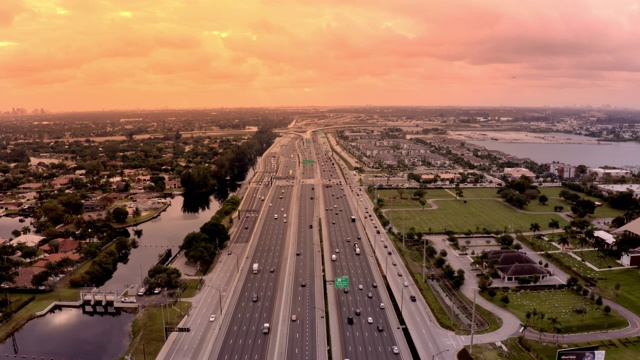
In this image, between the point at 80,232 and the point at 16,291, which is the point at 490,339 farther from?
the point at 80,232

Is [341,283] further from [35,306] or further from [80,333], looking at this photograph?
[35,306]

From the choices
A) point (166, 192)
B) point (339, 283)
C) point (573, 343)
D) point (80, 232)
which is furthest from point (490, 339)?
point (166, 192)

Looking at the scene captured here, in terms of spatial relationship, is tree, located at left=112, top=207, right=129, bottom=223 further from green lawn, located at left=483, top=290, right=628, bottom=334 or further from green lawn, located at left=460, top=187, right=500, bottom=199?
green lawn, located at left=460, top=187, right=500, bottom=199

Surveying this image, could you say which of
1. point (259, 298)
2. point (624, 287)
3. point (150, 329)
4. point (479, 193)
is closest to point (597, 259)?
point (624, 287)

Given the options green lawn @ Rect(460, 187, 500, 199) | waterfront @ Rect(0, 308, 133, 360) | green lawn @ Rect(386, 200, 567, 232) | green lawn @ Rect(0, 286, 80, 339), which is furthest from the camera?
green lawn @ Rect(460, 187, 500, 199)

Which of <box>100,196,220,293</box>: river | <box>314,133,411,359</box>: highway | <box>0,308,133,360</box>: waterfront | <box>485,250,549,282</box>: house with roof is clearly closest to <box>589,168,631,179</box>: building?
<box>485,250,549,282</box>: house with roof

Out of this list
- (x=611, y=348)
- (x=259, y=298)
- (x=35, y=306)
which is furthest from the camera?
(x=259, y=298)
